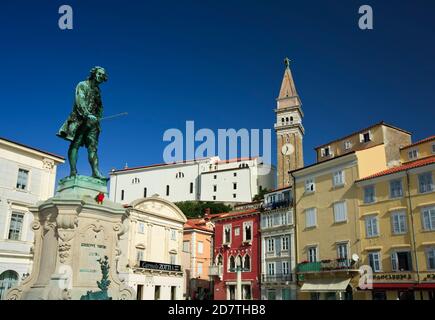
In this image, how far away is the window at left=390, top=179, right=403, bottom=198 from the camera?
113 ft

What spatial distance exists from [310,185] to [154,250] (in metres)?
17.8

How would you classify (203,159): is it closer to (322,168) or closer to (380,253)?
(322,168)

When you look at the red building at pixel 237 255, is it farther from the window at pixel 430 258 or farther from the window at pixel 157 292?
the window at pixel 430 258

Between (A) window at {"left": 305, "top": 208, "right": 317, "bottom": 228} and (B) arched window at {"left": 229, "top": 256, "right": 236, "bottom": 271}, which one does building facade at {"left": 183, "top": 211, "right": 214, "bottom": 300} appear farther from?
(A) window at {"left": 305, "top": 208, "right": 317, "bottom": 228}

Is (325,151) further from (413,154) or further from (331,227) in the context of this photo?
(331,227)

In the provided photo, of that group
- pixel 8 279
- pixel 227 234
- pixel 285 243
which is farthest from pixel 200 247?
pixel 8 279

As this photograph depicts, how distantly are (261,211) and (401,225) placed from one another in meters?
17.7

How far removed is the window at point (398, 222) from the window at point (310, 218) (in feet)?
29.1

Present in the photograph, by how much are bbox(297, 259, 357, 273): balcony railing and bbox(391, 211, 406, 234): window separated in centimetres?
476

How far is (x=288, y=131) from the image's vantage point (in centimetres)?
11925

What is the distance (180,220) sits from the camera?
49.5 metres

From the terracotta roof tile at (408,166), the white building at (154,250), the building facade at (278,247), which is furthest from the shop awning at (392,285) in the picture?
the white building at (154,250)

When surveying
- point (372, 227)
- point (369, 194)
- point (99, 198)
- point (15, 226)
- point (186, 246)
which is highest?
point (369, 194)
